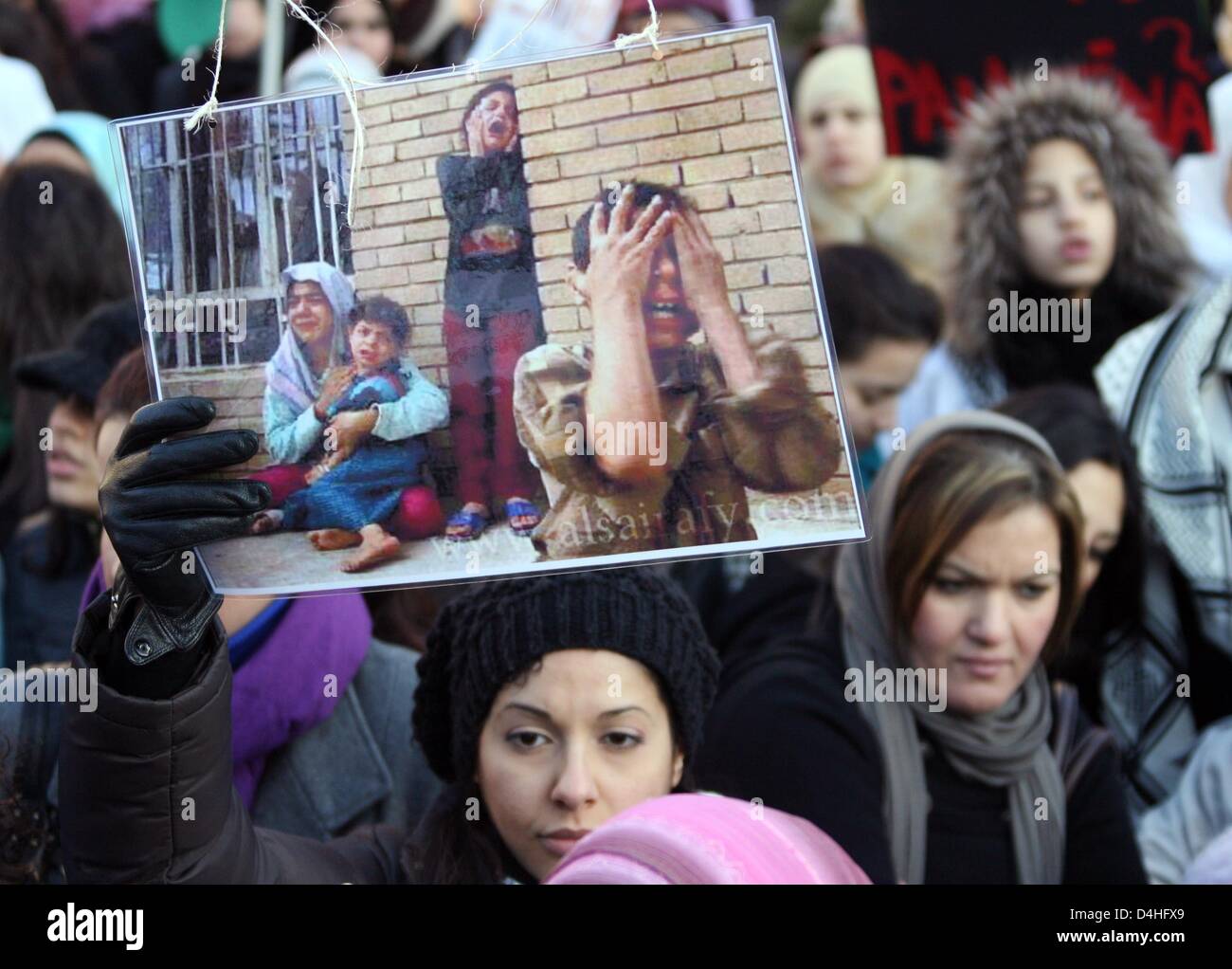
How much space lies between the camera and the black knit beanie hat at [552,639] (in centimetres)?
207

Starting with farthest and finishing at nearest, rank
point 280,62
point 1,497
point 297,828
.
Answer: point 280,62 → point 1,497 → point 297,828

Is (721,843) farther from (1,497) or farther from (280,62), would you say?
(280,62)

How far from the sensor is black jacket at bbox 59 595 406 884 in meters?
1.65

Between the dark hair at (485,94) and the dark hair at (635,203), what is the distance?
138 millimetres

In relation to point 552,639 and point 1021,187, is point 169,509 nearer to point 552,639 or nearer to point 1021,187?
point 552,639

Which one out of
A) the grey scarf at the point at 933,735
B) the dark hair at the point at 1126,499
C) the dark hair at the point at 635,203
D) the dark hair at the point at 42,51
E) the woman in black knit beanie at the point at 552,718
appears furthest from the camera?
the dark hair at the point at 42,51

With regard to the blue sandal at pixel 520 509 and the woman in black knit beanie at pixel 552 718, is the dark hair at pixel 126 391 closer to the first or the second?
the woman in black knit beanie at pixel 552 718

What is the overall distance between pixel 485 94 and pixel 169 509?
56 cm

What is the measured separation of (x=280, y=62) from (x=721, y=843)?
2.13 meters

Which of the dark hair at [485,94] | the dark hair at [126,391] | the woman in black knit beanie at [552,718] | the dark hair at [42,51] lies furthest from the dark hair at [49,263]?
the dark hair at [485,94]

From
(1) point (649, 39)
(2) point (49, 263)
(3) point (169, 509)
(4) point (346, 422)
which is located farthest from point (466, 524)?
(2) point (49, 263)

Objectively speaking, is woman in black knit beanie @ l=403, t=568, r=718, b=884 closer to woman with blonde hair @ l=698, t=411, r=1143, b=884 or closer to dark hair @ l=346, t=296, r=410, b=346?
woman with blonde hair @ l=698, t=411, r=1143, b=884

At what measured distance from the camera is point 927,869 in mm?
2350
